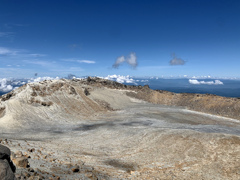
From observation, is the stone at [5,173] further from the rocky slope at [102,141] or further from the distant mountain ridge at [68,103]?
the distant mountain ridge at [68,103]

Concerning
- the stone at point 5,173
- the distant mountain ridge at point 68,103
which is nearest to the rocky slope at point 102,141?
the distant mountain ridge at point 68,103

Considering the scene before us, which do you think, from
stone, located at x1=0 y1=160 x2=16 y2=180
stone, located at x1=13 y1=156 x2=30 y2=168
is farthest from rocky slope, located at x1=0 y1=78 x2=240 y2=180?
stone, located at x1=0 y1=160 x2=16 y2=180

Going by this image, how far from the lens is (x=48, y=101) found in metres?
52.0

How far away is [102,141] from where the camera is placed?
2942cm

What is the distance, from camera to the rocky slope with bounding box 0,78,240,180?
55.1 feet

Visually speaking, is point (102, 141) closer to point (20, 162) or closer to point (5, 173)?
point (20, 162)

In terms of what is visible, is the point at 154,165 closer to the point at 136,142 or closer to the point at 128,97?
the point at 136,142

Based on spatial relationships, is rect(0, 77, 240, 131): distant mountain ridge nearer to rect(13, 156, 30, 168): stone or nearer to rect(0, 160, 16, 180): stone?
rect(13, 156, 30, 168): stone

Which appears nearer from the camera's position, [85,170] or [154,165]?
[85,170]

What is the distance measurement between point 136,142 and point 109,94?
164 feet

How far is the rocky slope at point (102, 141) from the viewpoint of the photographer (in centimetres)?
1680

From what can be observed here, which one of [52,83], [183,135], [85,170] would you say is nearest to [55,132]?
[85,170]

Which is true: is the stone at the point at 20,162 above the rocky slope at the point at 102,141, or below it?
above

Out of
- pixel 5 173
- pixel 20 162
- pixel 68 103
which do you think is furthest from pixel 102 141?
pixel 68 103
